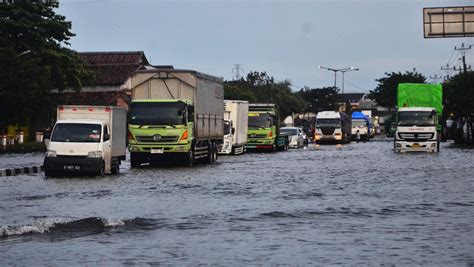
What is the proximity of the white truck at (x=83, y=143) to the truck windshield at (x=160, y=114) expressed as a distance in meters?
2.65

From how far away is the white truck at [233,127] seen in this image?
49.0m

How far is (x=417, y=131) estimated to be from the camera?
A: 47.8 m

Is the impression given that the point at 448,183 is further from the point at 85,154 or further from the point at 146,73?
the point at 146,73

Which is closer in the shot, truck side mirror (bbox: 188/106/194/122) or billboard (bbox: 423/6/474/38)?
truck side mirror (bbox: 188/106/194/122)

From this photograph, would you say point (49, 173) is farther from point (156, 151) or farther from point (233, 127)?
point (233, 127)

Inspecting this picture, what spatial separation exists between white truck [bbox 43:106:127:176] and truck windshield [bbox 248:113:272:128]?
24.9 meters

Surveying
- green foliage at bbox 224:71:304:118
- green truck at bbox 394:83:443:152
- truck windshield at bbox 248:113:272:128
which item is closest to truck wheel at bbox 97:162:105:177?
green truck at bbox 394:83:443:152

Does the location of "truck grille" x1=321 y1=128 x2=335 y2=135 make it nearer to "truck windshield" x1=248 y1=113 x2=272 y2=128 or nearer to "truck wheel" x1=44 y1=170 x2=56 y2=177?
"truck windshield" x1=248 y1=113 x2=272 y2=128

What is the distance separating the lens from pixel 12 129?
82.6 meters

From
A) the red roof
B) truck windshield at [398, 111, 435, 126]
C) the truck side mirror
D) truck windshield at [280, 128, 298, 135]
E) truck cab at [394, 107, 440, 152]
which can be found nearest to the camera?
the truck side mirror

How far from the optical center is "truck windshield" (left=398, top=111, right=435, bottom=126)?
157 feet

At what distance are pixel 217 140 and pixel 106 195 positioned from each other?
21.2 m

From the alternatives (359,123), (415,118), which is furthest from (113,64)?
(415,118)

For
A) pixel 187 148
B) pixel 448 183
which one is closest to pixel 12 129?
pixel 187 148
